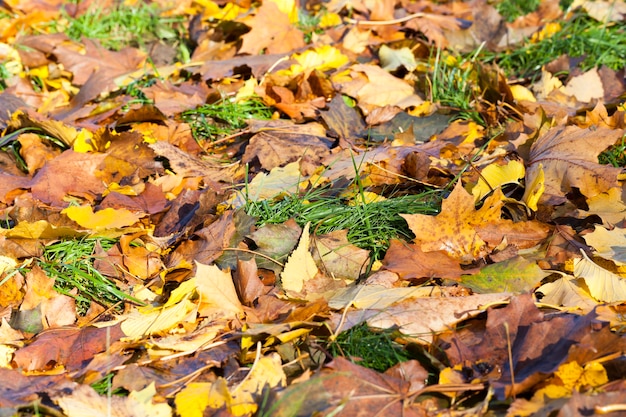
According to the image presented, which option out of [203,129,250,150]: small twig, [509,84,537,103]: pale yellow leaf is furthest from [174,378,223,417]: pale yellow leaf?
[509,84,537,103]: pale yellow leaf

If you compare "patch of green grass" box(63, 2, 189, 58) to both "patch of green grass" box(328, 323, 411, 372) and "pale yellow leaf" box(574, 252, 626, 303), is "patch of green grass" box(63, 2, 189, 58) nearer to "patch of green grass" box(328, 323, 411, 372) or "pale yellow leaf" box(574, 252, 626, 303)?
"patch of green grass" box(328, 323, 411, 372)

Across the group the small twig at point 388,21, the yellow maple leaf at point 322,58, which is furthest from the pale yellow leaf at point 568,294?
the small twig at point 388,21

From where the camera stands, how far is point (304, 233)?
89.0 inches

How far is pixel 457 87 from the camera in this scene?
344 cm

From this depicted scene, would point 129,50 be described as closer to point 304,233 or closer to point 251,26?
point 251,26

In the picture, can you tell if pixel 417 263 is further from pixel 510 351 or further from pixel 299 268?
pixel 510 351

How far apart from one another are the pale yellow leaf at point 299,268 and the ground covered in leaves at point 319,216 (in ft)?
0.03

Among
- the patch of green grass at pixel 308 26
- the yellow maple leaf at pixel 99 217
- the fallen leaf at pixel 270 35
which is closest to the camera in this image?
the yellow maple leaf at pixel 99 217

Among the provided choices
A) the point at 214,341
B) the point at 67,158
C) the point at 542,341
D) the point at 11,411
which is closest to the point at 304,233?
the point at 214,341

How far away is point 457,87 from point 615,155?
95 centimetres

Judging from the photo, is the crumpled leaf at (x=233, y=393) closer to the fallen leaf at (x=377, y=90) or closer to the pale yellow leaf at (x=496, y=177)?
the pale yellow leaf at (x=496, y=177)

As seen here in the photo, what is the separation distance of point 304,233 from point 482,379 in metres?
0.78

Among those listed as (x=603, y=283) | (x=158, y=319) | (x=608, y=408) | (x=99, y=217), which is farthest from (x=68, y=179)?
(x=608, y=408)

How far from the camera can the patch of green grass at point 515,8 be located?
13.8ft
